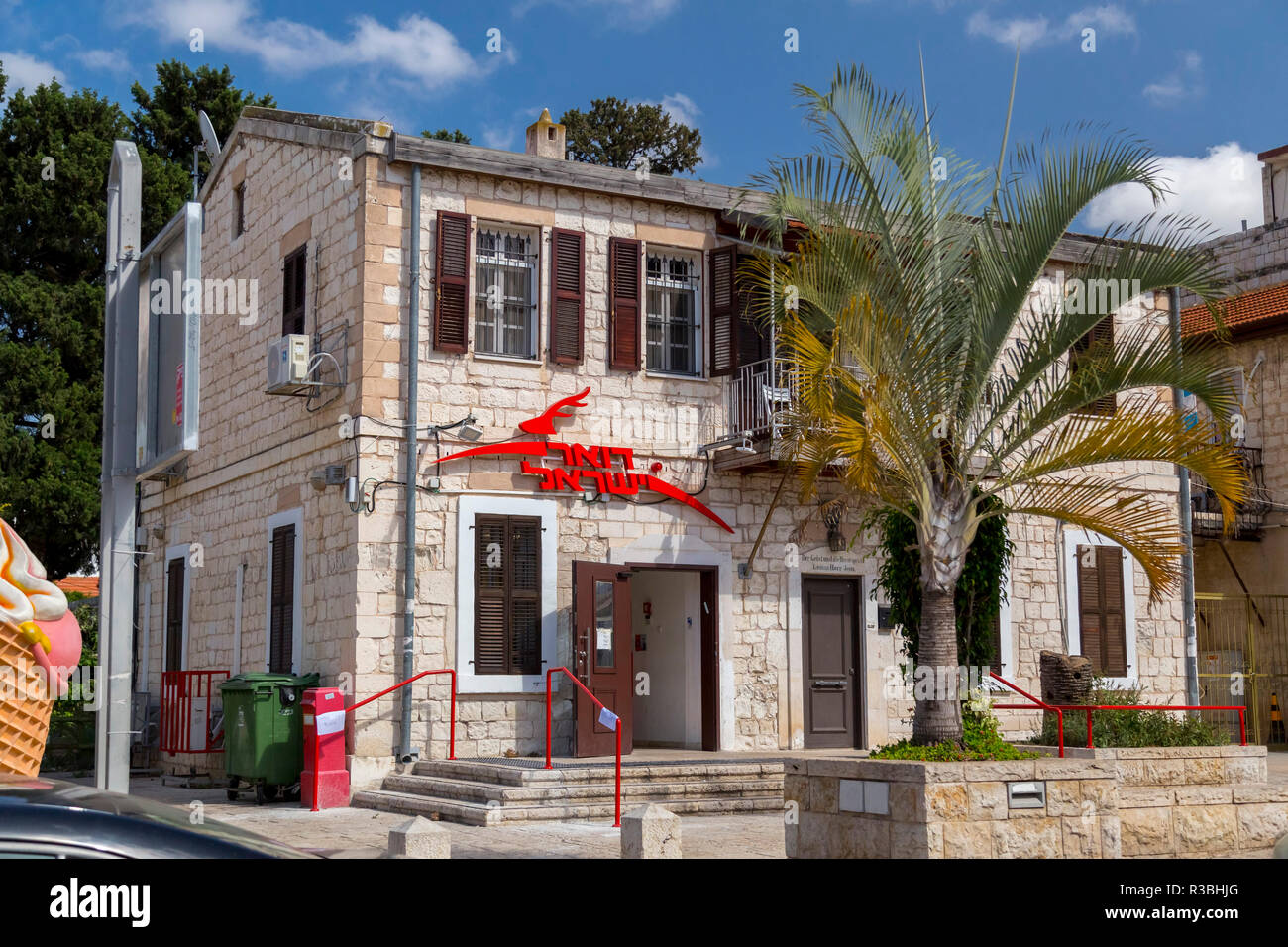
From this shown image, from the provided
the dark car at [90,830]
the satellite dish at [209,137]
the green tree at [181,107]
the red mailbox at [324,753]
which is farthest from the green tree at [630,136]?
the dark car at [90,830]

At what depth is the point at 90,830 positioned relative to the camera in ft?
7.64

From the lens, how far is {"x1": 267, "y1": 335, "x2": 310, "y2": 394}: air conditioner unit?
1508 centimetres

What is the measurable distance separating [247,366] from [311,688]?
5.44 metres

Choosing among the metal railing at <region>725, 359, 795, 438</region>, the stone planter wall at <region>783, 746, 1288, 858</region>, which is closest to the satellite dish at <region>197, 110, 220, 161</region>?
the metal railing at <region>725, 359, 795, 438</region>

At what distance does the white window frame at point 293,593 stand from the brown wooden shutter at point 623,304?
4.09m

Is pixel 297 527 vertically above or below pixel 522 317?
below

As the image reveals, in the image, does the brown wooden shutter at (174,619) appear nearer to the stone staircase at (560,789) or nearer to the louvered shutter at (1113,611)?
the stone staircase at (560,789)

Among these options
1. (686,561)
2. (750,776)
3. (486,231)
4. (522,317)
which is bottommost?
(750,776)

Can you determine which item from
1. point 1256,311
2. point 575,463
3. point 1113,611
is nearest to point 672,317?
point 575,463

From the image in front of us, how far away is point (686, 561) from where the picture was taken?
52.6ft

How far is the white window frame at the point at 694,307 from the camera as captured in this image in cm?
1633
